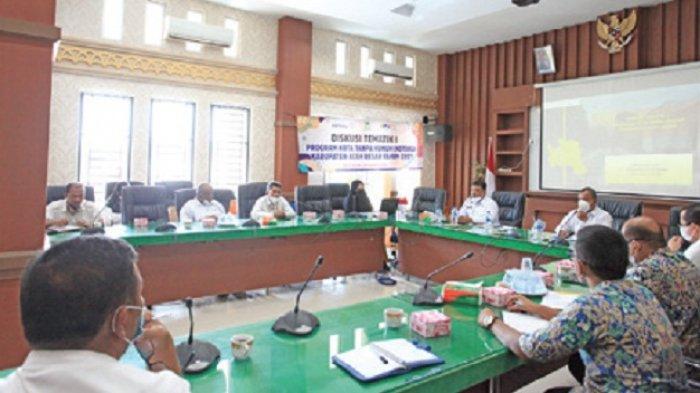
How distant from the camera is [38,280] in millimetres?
797

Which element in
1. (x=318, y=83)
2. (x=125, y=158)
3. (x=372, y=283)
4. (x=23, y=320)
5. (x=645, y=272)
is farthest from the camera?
(x=318, y=83)

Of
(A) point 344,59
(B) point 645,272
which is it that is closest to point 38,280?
(B) point 645,272

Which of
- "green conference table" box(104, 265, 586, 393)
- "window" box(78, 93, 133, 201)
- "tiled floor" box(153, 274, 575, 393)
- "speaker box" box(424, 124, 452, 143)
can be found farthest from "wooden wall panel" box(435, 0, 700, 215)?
"green conference table" box(104, 265, 586, 393)

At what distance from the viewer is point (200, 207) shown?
485 centimetres

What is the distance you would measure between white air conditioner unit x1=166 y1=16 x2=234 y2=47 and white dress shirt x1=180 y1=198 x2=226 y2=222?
89.6 inches

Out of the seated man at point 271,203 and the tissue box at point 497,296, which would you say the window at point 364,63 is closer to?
the seated man at point 271,203

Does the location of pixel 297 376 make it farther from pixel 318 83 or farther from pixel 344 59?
pixel 344 59

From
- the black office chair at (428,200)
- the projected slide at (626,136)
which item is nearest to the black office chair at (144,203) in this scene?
the black office chair at (428,200)

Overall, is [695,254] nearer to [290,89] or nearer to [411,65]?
[290,89]

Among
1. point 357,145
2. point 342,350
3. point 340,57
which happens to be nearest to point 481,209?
point 357,145

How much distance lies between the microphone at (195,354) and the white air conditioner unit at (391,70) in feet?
21.9

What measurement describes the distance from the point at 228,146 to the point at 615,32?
544 centimetres

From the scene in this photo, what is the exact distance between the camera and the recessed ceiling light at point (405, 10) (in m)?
5.43

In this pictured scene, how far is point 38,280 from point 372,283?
452cm
